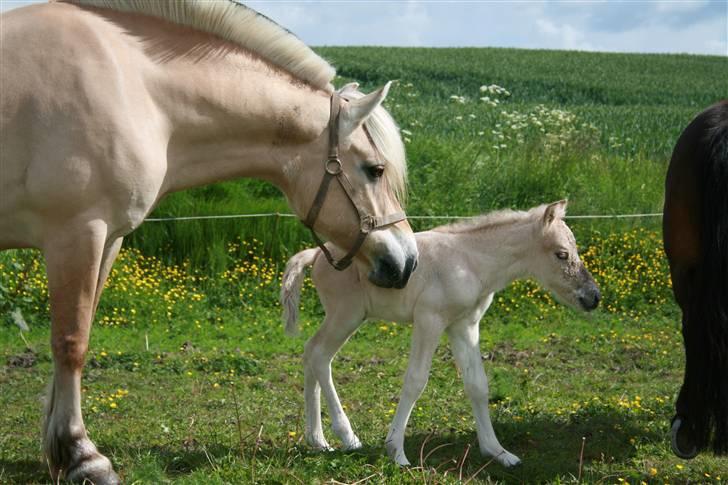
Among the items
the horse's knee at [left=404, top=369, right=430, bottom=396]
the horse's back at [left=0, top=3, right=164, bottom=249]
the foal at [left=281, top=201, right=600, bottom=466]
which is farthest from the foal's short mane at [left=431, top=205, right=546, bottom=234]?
the horse's back at [left=0, top=3, right=164, bottom=249]

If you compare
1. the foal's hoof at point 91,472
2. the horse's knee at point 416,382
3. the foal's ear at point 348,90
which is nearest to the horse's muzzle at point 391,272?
the foal's ear at point 348,90

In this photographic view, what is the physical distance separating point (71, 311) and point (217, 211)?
7.95 metres

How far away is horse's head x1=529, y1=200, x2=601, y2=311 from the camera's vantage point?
5.82 m

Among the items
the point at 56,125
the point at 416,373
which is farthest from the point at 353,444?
the point at 56,125

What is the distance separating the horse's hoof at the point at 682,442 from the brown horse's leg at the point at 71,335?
3.08m

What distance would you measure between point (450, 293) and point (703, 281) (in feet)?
4.83

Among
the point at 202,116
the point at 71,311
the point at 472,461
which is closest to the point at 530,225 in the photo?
the point at 472,461

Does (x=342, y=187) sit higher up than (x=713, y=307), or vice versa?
(x=342, y=187)

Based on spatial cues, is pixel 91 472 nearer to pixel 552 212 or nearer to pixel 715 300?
pixel 552 212

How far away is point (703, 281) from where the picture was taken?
503 centimetres

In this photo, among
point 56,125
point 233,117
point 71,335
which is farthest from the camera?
point 233,117

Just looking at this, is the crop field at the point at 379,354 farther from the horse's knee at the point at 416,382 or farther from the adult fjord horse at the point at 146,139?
the adult fjord horse at the point at 146,139

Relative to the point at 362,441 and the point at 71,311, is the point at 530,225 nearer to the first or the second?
the point at 362,441

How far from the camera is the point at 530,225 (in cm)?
591
